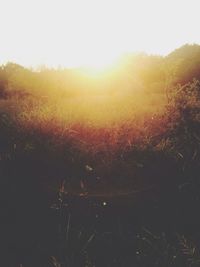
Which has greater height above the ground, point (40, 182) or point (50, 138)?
point (50, 138)

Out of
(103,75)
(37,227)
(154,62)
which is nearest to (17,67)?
(103,75)

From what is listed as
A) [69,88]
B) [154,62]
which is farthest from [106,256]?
[154,62]

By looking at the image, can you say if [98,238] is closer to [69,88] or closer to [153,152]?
[153,152]

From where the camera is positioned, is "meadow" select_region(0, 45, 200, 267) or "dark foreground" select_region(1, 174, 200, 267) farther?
"meadow" select_region(0, 45, 200, 267)

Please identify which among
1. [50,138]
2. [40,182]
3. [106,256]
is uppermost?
[50,138]

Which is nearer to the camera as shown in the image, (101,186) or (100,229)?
(100,229)

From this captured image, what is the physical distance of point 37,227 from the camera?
497cm

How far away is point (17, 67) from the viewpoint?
1727cm

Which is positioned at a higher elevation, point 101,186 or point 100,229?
point 101,186

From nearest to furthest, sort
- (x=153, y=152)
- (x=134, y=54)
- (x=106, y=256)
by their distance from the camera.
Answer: (x=106, y=256), (x=153, y=152), (x=134, y=54)

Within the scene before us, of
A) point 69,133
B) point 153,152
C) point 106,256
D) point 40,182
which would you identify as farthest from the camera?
point 69,133

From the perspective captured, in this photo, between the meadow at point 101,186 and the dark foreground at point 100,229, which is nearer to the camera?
the dark foreground at point 100,229

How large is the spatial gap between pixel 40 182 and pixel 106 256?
1.51 metres

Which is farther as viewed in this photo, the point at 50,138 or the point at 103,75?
the point at 103,75
